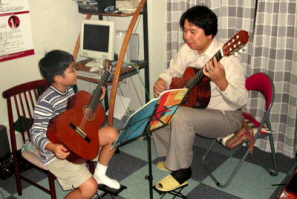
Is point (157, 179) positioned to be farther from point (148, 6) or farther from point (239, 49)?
point (148, 6)

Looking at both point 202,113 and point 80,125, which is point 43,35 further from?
point 202,113

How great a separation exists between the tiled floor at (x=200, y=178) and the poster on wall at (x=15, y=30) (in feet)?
3.14

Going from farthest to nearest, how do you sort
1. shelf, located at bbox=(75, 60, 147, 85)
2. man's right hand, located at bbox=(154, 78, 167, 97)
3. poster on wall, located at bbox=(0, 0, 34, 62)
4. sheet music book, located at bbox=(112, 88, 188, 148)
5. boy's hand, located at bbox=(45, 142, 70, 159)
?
1. shelf, located at bbox=(75, 60, 147, 85)
2. poster on wall, located at bbox=(0, 0, 34, 62)
3. man's right hand, located at bbox=(154, 78, 167, 97)
4. boy's hand, located at bbox=(45, 142, 70, 159)
5. sheet music book, located at bbox=(112, 88, 188, 148)

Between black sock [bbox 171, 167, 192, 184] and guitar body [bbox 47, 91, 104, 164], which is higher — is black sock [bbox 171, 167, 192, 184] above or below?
below

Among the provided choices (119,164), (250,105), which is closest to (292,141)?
(250,105)

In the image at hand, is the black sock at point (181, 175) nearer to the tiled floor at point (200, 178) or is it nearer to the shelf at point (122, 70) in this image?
the tiled floor at point (200, 178)

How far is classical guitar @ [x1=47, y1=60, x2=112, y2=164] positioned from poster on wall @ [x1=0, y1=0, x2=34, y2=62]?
111cm

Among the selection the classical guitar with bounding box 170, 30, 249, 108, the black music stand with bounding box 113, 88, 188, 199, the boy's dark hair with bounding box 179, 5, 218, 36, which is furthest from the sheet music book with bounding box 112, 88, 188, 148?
the boy's dark hair with bounding box 179, 5, 218, 36

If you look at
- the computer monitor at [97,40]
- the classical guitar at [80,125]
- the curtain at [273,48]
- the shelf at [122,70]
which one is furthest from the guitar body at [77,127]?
the curtain at [273,48]

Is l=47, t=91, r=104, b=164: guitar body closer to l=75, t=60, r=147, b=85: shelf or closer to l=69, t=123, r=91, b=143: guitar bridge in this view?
l=69, t=123, r=91, b=143: guitar bridge

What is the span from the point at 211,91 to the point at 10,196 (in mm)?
1563

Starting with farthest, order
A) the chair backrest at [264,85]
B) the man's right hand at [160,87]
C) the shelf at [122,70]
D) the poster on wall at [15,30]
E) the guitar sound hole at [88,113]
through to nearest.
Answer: the shelf at [122,70] < the poster on wall at [15,30] < the man's right hand at [160,87] < the chair backrest at [264,85] < the guitar sound hole at [88,113]

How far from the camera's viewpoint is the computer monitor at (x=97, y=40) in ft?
9.79

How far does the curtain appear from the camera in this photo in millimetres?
2645
